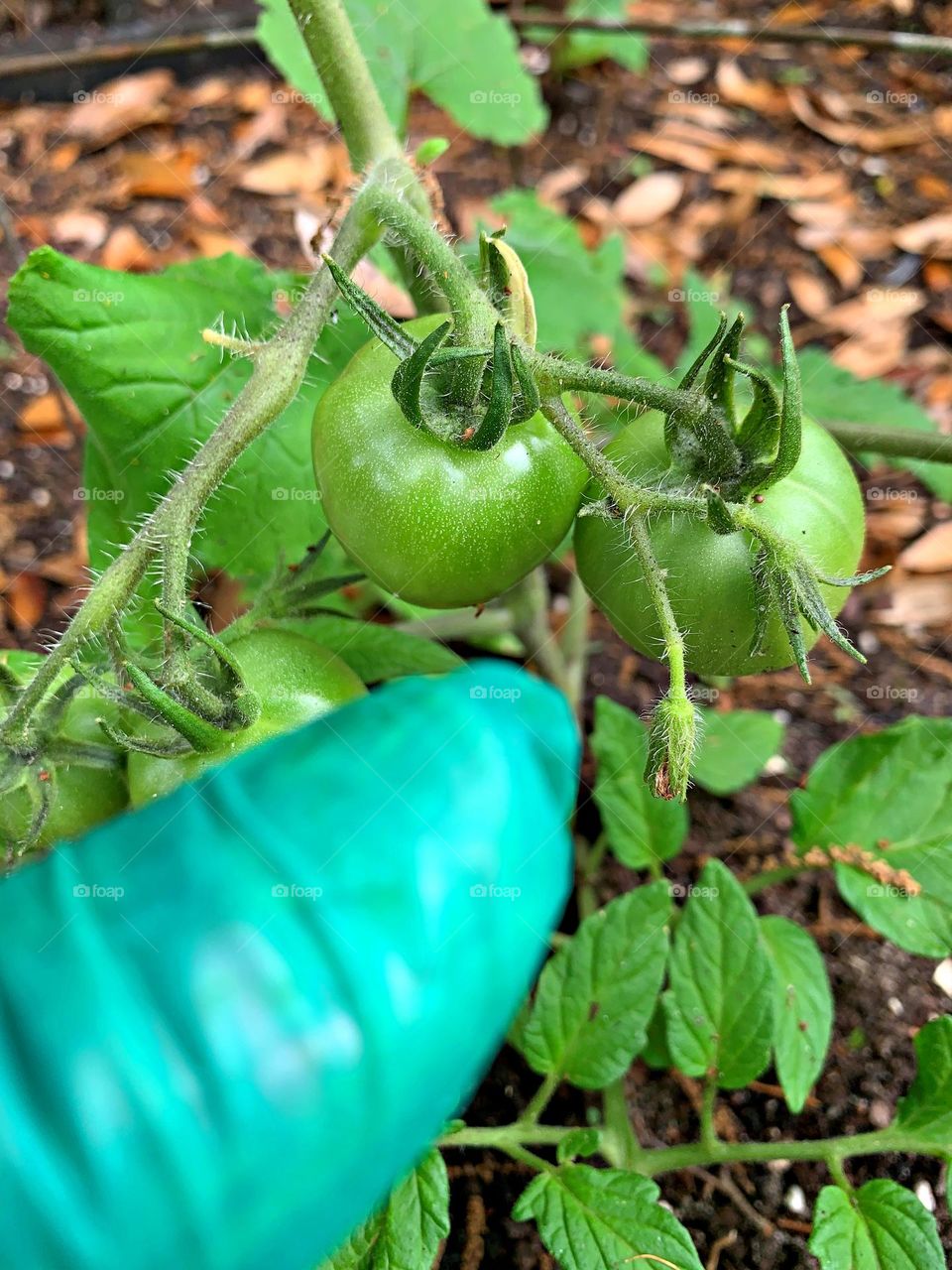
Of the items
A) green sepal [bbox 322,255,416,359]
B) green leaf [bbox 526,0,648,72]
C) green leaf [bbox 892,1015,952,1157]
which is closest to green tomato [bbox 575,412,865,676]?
green sepal [bbox 322,255,416,359]

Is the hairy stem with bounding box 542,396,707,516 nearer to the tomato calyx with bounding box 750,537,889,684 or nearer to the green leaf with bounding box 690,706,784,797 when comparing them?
the tomato calyx with bounding box 750,537,889,684

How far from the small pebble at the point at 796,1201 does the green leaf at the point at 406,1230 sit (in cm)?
57

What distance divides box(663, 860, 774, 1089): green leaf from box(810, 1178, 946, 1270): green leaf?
14 cm

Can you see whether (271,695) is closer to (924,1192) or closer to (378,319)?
(378,319)

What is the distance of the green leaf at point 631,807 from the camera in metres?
1.34

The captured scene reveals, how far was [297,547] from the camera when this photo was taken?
1.32 meters

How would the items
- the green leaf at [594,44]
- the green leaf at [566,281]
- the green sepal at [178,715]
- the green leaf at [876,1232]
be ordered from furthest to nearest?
the green leaf at [594,44], the green leaf at [566,281], the green leaf at [876,1232], the green sepal at [178,715]

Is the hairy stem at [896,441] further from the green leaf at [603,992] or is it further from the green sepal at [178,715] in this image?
the green sepal at [178,715]

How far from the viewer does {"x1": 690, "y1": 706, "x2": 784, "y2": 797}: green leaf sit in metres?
1.45

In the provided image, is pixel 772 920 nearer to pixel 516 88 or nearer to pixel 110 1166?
pixel 110 1166

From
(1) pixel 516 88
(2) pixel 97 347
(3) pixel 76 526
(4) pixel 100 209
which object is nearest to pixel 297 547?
(2) pixel 97 347

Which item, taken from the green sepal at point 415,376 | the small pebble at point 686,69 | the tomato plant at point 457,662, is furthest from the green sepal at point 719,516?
the small pebble at point 686,69

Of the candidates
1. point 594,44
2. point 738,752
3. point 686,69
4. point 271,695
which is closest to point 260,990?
point 271,695

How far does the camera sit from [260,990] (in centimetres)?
45
